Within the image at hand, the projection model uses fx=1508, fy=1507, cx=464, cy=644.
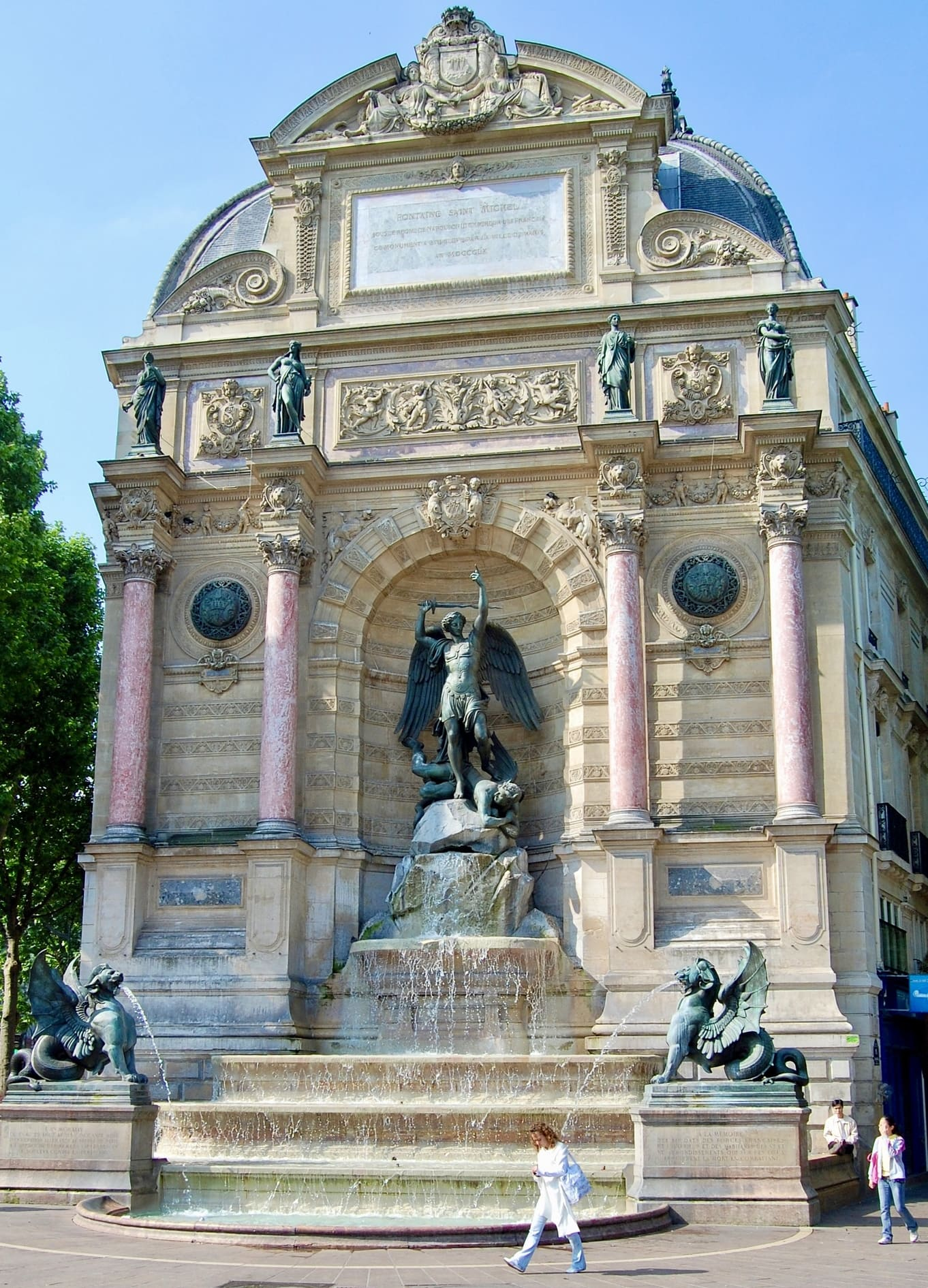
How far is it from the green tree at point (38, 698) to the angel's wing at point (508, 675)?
8.17 meters

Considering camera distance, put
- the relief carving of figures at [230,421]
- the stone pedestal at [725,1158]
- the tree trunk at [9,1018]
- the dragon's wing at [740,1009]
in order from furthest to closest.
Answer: the tree trunk at [9,1018] → the relief carving of figures at [230,421] → the dragon's wing at [740,1009] → the stone pedestal at [725,1158]

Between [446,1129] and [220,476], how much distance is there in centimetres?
1320

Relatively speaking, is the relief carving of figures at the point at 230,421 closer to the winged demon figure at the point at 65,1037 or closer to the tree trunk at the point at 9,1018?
the winged demon figure at the point at 65,1037

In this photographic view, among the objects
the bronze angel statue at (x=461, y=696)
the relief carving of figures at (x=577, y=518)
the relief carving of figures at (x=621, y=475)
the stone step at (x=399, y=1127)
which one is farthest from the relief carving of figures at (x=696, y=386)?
the stone step at (x=399, y=1127)

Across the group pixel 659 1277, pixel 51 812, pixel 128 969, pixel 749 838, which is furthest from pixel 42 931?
pixel 659 1277

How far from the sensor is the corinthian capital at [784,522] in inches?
945

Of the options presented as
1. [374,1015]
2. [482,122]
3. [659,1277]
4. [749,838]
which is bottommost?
[659,1277]

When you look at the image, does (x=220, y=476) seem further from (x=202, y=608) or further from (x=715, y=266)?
(x=715, y=266)

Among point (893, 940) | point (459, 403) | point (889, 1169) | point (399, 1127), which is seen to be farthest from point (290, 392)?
point (889, 1169)

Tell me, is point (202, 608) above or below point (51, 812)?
above

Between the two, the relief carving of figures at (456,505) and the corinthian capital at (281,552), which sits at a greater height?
the relief carving of figures at (456,505)

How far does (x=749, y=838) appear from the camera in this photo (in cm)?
2300

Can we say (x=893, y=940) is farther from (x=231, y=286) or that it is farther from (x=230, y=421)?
(x=231, y=286)

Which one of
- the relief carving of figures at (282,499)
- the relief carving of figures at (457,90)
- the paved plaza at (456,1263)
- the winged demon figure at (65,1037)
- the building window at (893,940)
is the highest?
the relief carving of figures at (457,90)
